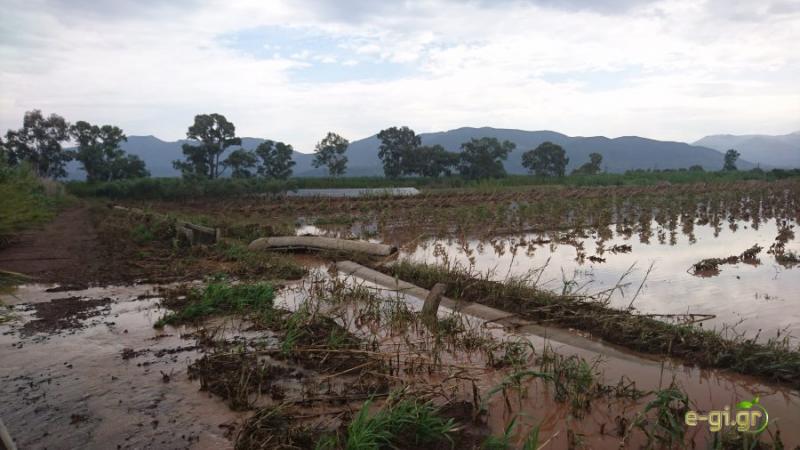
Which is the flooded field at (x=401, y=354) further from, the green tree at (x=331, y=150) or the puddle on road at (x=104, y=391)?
the green tree at (x=331, y=150)

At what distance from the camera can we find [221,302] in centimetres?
659

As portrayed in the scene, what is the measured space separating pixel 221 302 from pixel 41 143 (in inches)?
1950

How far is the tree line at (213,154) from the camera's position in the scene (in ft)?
137

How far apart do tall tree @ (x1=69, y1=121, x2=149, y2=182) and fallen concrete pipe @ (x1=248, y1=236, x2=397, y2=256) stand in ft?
118

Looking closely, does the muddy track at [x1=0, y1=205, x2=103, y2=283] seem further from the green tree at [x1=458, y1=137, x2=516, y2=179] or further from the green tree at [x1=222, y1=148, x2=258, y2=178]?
the green tree at [x1=458, y1=137, x2=516, y2=179]

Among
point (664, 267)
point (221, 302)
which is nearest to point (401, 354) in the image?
point (221, 302)

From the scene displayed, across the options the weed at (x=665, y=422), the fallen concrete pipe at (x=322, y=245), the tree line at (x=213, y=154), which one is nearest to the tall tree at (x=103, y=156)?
the tree line at (x=213, y=154)

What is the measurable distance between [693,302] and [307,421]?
5.43 m

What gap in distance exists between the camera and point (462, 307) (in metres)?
6.52

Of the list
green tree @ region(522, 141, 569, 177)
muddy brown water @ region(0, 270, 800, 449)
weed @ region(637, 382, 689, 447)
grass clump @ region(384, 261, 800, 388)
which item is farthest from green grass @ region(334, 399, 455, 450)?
green tree @ region(522, 141, 569, 177)

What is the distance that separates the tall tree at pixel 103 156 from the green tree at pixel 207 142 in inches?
139

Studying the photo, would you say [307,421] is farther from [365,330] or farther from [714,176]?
[714,176]

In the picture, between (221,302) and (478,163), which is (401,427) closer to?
(221,302)

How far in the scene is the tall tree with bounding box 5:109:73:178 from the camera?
43219 mm
